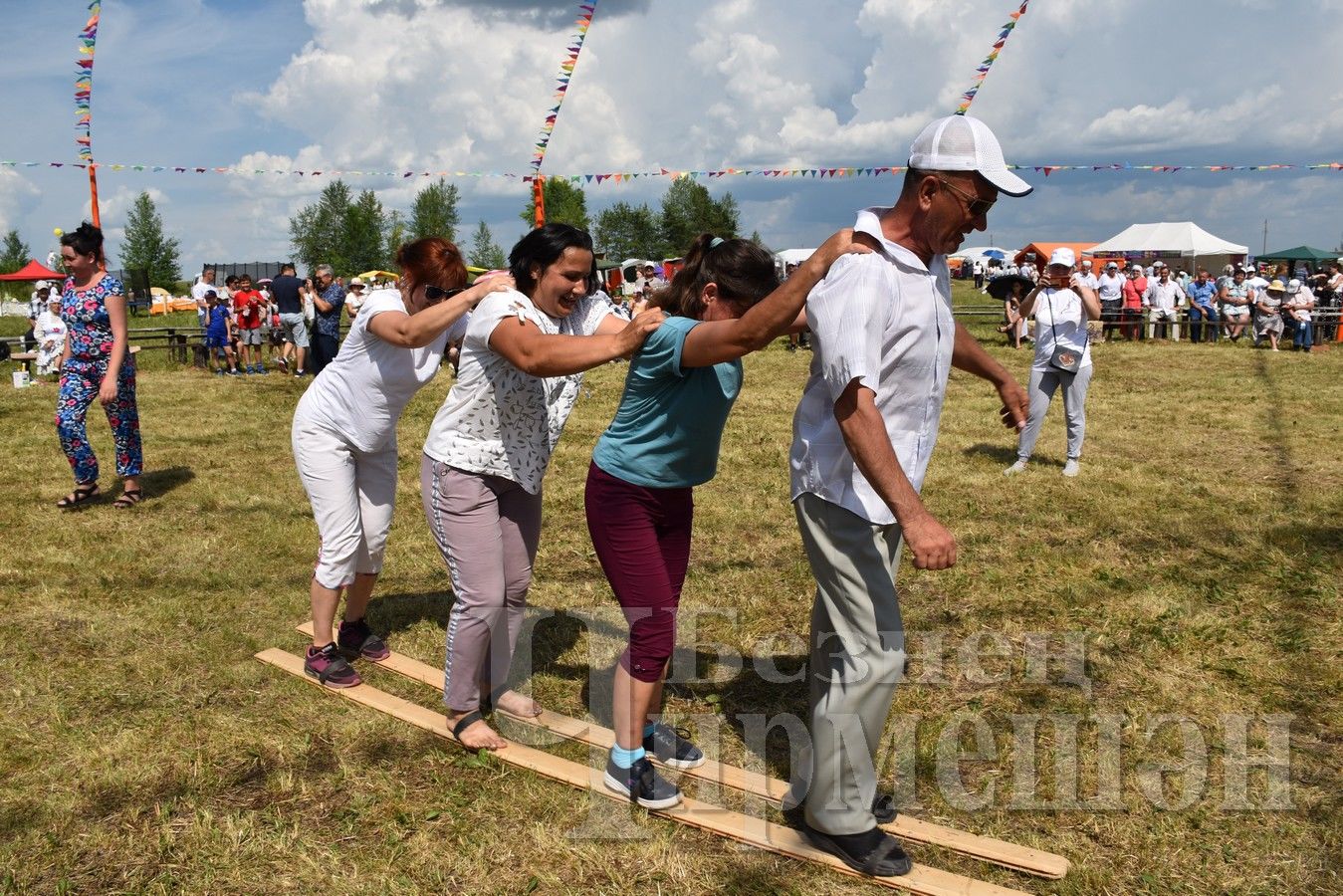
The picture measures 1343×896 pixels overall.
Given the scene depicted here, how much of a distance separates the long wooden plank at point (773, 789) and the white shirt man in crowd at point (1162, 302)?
21.2 meters

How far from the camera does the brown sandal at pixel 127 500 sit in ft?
25.7

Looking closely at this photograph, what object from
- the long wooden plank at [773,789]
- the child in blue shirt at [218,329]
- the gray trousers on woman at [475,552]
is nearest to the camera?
the long wooden plank at [773,789]

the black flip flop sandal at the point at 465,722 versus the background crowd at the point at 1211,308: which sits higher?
the background crowd at the point at 1211,308

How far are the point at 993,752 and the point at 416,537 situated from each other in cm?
432

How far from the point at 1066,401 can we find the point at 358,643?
21.3 feet

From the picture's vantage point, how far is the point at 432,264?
393 cm

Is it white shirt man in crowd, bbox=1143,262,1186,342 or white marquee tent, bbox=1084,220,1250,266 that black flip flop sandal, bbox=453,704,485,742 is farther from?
white marquee tent, bbox=1084,220,1250,266

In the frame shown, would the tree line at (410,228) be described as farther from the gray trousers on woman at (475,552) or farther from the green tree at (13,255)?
the gray trousers on woman at (475,552)

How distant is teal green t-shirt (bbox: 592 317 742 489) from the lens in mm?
3146

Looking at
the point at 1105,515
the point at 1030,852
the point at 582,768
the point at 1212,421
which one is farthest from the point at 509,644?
the point at 1212,421

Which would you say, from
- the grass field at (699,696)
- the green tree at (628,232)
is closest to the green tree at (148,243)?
the green tree at (628,232)

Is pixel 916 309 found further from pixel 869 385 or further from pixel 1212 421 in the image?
pixel 1212 421

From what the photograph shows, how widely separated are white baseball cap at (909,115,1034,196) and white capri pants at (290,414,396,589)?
273 cm

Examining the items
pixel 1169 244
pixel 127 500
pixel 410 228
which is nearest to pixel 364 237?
pixel 410 228
